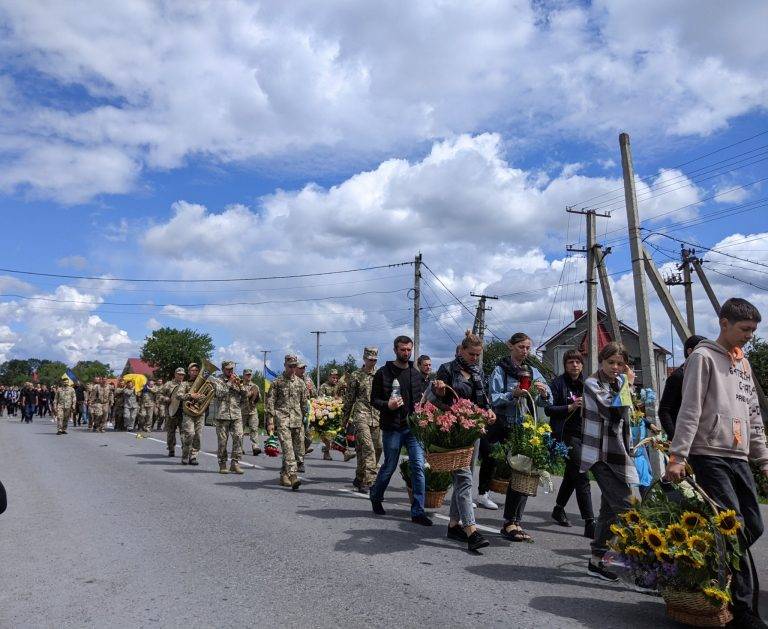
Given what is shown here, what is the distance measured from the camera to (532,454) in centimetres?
669

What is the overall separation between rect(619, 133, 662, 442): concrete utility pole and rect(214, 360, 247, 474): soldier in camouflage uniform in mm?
7826

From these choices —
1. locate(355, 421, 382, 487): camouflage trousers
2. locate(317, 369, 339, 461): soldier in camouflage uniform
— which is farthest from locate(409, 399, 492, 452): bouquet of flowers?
locate(317, 369, 339, 461): soldier in camouflage uniform

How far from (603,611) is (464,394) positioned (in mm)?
2545

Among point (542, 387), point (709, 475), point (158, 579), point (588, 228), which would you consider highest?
point (588, 228)

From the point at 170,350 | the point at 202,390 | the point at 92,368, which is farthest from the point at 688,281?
the point at 92,368

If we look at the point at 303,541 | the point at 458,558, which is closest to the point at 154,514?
the point at 303,541

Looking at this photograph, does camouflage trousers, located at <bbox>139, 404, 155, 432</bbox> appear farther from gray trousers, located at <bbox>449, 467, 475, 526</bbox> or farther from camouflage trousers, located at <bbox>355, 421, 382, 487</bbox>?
gray trousers, located at <bbox>449, 467, 475, 526</bbox>

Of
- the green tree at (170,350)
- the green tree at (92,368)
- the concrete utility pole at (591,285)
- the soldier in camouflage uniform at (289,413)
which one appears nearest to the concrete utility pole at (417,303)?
the concrete utility pole at (591,285)

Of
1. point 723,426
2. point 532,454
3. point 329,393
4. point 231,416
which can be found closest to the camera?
point 723,426

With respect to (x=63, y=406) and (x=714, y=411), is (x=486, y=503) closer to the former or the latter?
(x=714, y=411)

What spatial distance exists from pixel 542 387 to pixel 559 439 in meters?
0.70

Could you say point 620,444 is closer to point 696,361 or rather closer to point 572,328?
point 696,361

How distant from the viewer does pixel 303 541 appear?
683cm

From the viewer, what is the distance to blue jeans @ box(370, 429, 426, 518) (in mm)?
7672
